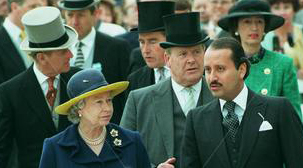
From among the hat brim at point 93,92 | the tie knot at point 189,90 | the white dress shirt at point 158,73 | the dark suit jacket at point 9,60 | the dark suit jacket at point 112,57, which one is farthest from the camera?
the dark suit jacket at point 9,60

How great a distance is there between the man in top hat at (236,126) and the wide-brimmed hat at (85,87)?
75 cm

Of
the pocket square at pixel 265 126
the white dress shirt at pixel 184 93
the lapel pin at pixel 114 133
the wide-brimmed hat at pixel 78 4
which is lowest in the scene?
the wide-brimmed hat at pixel 78 4

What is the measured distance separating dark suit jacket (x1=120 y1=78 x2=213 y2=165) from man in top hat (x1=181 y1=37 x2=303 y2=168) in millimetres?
795

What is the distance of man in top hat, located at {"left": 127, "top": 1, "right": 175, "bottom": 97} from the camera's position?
11719 millimetres

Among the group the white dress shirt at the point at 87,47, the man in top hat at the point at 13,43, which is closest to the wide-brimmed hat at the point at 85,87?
the man in top hat at the point at 13,43

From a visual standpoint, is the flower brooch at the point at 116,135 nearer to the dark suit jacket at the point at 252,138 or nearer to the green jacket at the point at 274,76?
the dark suit jacket at the point at 252,138

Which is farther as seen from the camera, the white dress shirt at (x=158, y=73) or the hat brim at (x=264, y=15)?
the white dress shirt at (x=158, y=73)

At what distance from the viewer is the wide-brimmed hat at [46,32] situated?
11570 mm

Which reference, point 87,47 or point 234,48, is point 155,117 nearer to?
point 234,48

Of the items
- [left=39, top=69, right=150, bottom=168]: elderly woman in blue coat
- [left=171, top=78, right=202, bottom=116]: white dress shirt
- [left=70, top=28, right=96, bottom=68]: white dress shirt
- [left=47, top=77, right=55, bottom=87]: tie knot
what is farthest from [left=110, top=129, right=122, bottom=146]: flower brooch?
[left=70, top=28, right=96, bottom=68]: white dress shirt

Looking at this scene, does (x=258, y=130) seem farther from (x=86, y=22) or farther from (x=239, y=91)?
(x=86, y=22)

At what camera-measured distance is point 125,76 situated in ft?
43.0

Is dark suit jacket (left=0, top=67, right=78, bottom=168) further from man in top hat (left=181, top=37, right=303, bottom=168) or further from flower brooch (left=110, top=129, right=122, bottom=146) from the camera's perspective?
man in top hat (left=181, top=37, right=303, bottom=168)

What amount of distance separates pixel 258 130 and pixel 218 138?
33 centimetres
